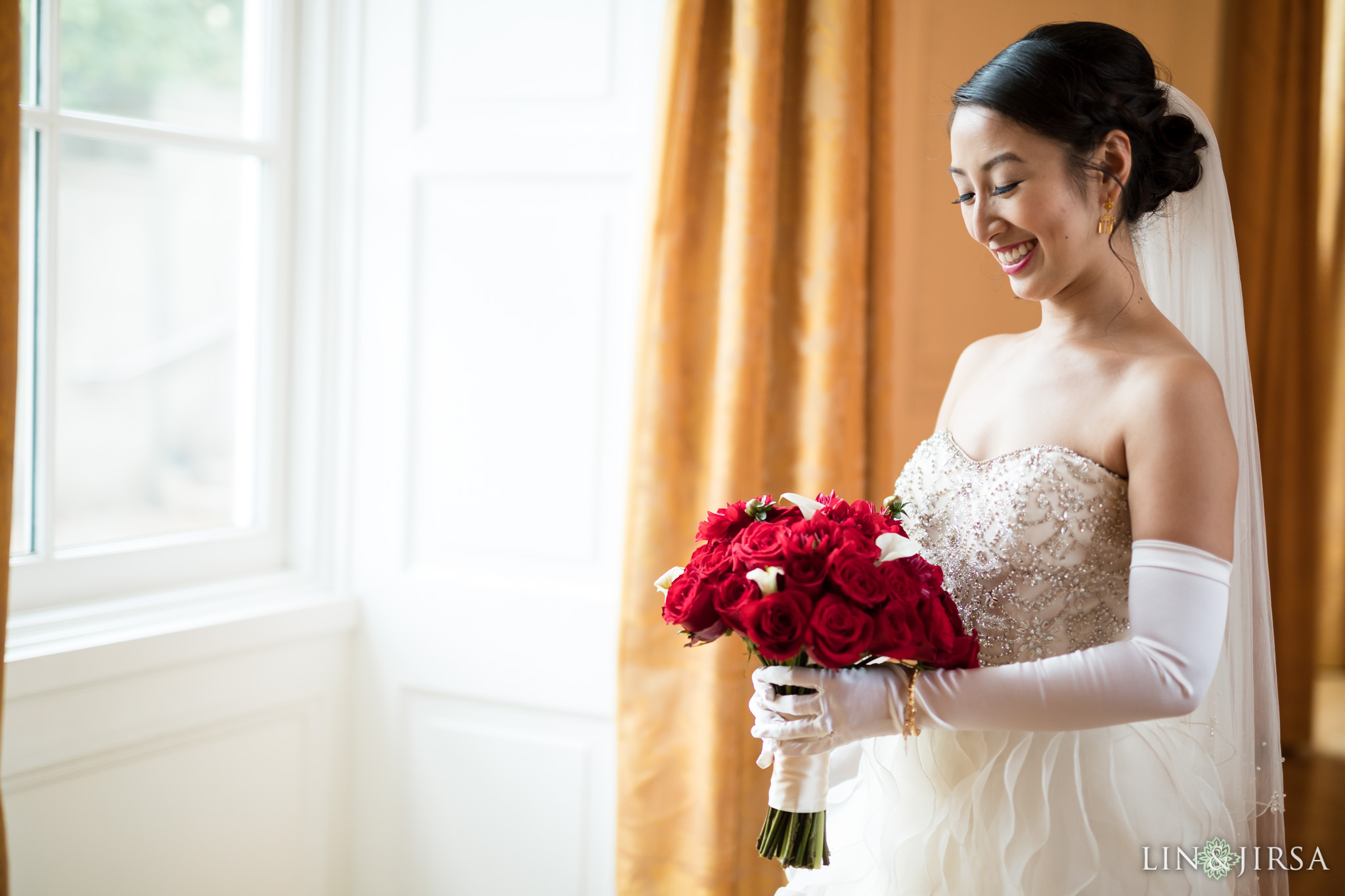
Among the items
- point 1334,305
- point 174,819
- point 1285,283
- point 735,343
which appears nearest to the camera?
point 735,343

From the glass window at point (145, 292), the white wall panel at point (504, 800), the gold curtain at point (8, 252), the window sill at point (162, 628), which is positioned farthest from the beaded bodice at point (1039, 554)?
the glass window at point (145, 292)

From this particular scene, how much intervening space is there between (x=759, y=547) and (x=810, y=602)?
0.10 meters

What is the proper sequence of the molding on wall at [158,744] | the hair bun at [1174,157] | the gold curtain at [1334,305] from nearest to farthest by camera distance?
1. the hair bun at [1174,157]
2. the molding on wall at [158,744]
3. the gold curtain at [1334,305]

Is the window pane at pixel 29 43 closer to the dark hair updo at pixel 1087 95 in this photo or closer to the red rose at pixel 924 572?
the dark hair updo at pixel 1087 95

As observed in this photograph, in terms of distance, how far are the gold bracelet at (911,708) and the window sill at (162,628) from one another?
161 cm

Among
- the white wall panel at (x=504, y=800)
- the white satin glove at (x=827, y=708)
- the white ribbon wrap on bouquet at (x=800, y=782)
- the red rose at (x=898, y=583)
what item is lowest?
the white wall panel at (x=504, y=800)

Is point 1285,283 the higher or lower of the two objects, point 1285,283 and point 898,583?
the higher

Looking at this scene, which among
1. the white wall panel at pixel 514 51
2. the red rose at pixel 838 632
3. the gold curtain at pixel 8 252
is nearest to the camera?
the red rose at pixel 838 632

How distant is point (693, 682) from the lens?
209 cm

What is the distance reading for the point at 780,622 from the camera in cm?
114

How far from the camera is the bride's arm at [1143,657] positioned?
1147mm

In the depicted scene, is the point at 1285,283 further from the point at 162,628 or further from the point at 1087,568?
the point at 162,628

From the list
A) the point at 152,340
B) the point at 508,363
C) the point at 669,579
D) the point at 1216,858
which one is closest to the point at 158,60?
the point at 152,340

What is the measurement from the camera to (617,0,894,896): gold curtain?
2000 mm
